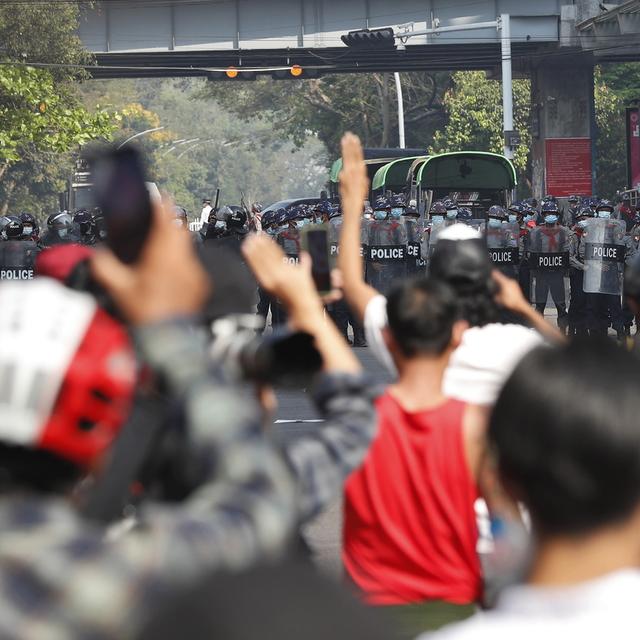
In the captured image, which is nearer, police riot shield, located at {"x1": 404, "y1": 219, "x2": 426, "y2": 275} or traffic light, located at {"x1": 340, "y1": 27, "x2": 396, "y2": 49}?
police riot shield, located at {"x1": 404, "y1": 219, "x2": 426, "y2": 275}

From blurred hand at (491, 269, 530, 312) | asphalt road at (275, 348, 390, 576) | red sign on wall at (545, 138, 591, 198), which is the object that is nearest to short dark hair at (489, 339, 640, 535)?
asphalt road at (275, 348, 390, 576)

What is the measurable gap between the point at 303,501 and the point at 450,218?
24.3 m

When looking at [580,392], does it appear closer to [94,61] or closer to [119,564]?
[119,564]

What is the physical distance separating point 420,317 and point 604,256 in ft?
57.9

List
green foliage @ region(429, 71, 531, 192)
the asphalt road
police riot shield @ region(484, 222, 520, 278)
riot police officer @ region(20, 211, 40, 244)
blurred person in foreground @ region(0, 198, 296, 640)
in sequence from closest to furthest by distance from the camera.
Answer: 1. blurred person in foreground @ region(0, 198, 296, 640)
2. the asphalt road
3. riot police officer @ region(20, 211, 40, 244)
4. police riot shield @ region(484, 222, 520, 278)
5. green foliage @ region(429, 71, 531, 192)

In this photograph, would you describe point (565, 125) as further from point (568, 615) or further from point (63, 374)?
point (63, 374)

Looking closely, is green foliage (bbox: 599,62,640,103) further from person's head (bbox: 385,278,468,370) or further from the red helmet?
the red helmet

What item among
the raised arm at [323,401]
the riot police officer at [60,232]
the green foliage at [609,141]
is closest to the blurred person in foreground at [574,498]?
the raised arm at [323,401]

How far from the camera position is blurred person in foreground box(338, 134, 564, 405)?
429 centimetres

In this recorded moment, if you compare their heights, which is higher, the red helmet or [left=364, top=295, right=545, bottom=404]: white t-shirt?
the red helmet

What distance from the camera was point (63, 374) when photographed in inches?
71.6

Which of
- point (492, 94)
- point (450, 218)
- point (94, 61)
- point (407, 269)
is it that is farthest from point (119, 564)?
point (492, 94)

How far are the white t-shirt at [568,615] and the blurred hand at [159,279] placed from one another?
1.63 feet

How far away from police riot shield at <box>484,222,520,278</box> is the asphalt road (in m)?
2.59
